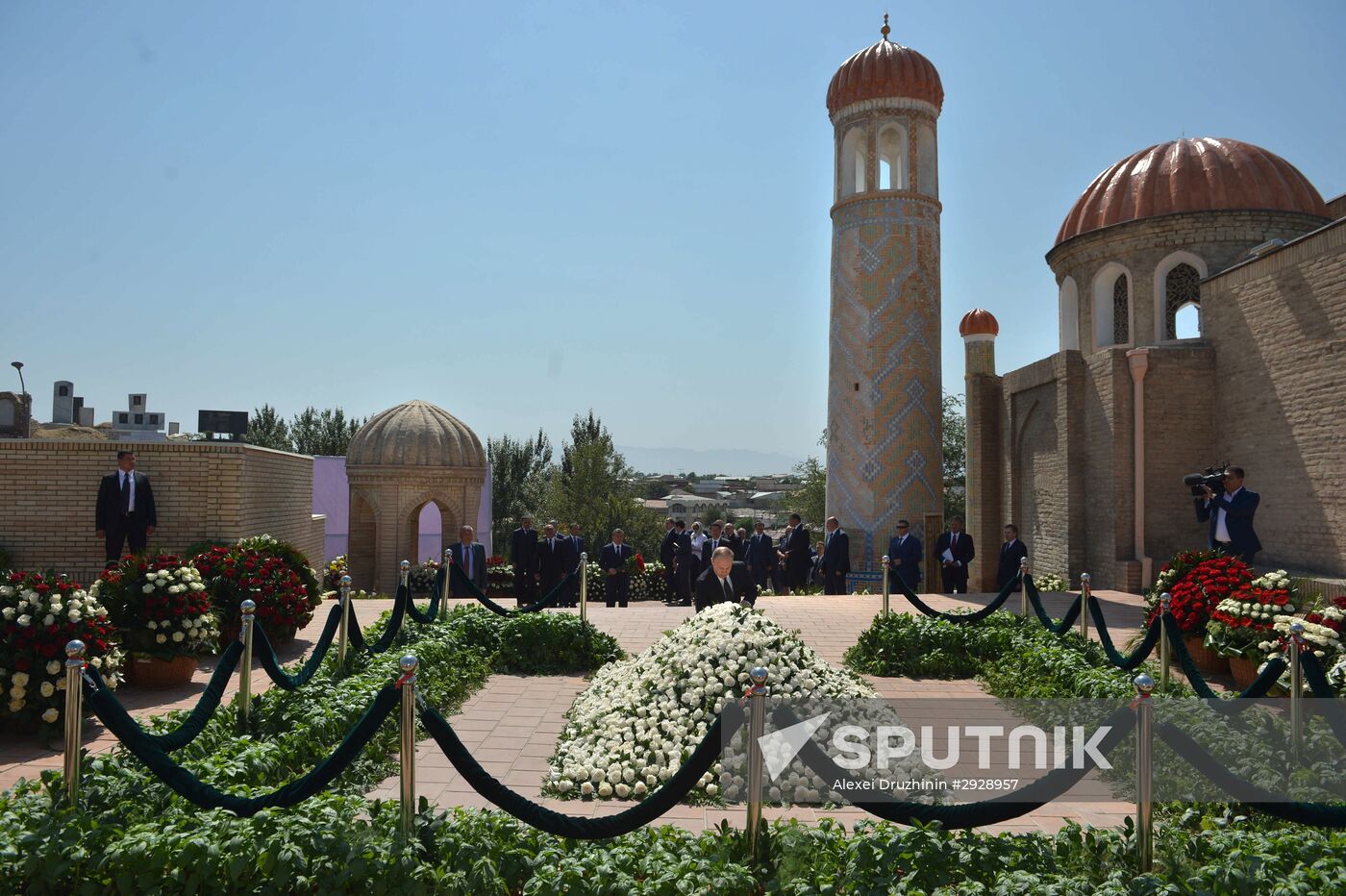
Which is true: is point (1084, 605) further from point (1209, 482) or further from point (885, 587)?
point (1209, 482)

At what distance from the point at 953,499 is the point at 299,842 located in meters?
31.1

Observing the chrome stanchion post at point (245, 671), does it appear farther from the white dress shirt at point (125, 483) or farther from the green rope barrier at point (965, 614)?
the white dress shirt at point (125, 483)

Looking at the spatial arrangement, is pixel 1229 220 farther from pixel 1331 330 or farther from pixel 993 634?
pixel 993 634

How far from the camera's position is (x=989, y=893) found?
3.50m

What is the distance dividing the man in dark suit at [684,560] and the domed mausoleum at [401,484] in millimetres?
10377

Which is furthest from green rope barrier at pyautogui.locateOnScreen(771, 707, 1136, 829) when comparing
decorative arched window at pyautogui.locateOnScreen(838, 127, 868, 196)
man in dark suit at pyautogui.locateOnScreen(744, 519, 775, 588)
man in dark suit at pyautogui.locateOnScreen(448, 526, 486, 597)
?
decorative arched window at pyautogui.locateOnScreen(838, 127, 868, 196)

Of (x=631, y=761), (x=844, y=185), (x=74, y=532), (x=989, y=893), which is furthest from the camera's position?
(x=844, y=185)

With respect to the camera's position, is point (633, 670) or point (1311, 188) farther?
point (1311, 188)

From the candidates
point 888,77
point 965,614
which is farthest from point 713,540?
point 888,77

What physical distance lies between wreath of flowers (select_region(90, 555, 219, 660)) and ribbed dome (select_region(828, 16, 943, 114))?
1658cm

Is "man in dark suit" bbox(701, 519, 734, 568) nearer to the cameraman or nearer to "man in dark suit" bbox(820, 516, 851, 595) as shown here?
"man in dark suit" bbox(820, 516, 851, 595)

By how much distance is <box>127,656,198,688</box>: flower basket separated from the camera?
739 cm

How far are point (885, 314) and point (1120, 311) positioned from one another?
4.33 meters

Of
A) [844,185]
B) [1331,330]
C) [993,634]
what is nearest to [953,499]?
[844,185]
